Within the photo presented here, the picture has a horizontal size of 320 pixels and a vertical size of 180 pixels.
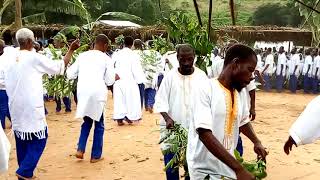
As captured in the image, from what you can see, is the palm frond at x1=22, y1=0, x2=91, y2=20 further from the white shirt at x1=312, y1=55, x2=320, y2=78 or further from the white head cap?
the white head cap

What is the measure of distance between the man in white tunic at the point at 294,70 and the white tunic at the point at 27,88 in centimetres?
1437

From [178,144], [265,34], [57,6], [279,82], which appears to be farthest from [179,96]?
[57,6]

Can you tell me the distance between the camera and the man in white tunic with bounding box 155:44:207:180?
15.5ft

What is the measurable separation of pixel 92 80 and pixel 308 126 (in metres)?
4.09

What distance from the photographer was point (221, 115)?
10.5 feet

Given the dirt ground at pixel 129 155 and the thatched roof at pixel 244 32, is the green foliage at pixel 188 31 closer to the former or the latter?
the dirt ground at pixel 129 155

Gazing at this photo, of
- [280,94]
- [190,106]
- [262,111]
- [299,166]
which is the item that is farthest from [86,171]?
[280,94]

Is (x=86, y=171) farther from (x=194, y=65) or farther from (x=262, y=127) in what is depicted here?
(x=262, y=127)

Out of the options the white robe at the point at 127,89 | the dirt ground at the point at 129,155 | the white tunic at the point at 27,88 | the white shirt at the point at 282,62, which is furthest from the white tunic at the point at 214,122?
the white shirt at the point at 282,62

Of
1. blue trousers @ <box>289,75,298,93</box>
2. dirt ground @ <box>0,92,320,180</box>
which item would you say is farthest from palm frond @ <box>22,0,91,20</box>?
dirt ground @ <box>0,92,320,180</box>

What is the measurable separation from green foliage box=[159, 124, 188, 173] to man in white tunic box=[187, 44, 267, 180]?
1.14 metres

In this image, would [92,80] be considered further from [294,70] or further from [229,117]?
[294,70]

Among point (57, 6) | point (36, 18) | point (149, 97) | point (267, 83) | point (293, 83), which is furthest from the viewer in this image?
point (57, 6)

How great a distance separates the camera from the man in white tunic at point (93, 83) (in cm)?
681
